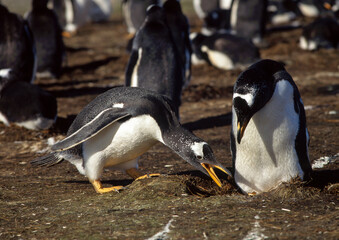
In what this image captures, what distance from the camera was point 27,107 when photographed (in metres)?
6.65

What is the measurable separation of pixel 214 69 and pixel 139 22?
4995 millimetres

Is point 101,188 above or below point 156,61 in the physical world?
below

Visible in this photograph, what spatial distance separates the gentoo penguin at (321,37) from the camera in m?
11.1

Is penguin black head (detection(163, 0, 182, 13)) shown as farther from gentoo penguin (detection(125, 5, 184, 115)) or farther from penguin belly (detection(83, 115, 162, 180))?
penguin belly (detection(83, 115, 162, 180))

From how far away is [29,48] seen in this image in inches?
344

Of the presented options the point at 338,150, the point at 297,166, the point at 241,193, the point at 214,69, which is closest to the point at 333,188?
the point at 297,166

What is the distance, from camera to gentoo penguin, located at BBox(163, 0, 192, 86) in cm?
820

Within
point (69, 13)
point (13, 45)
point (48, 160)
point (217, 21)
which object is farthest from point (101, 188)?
point (69, 13)

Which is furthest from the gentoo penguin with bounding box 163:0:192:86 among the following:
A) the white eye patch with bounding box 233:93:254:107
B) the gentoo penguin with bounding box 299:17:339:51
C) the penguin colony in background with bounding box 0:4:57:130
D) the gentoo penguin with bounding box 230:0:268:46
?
the white eye patch with bounding box 233:93:254:107

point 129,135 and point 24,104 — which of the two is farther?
point 24,104

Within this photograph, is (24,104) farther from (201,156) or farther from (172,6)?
(201,156)

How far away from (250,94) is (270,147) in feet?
1.69

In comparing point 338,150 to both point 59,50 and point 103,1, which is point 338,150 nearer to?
point 59,50

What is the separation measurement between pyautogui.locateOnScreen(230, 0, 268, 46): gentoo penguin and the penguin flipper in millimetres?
8820
